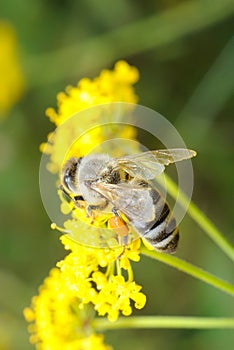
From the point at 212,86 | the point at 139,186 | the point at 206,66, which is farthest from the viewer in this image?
the point at 206,66

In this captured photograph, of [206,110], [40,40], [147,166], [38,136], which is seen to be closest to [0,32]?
[40,40]

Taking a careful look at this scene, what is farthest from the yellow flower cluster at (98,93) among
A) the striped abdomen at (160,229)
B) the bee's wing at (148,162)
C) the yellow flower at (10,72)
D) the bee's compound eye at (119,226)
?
the yellow flower at (10,72)

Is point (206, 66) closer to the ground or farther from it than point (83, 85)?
farther from it

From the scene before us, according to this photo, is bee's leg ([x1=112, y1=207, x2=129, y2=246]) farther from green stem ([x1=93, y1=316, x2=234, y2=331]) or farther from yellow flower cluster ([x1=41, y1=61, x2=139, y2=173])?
yellow flower cluster ([x1=41, y1=61, x2=139, y2=173])

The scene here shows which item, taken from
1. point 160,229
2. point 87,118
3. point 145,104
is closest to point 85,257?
point 160,229

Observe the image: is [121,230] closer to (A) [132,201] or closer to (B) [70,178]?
(A) [132,201]

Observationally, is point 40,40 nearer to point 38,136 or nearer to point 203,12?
point 38,136
